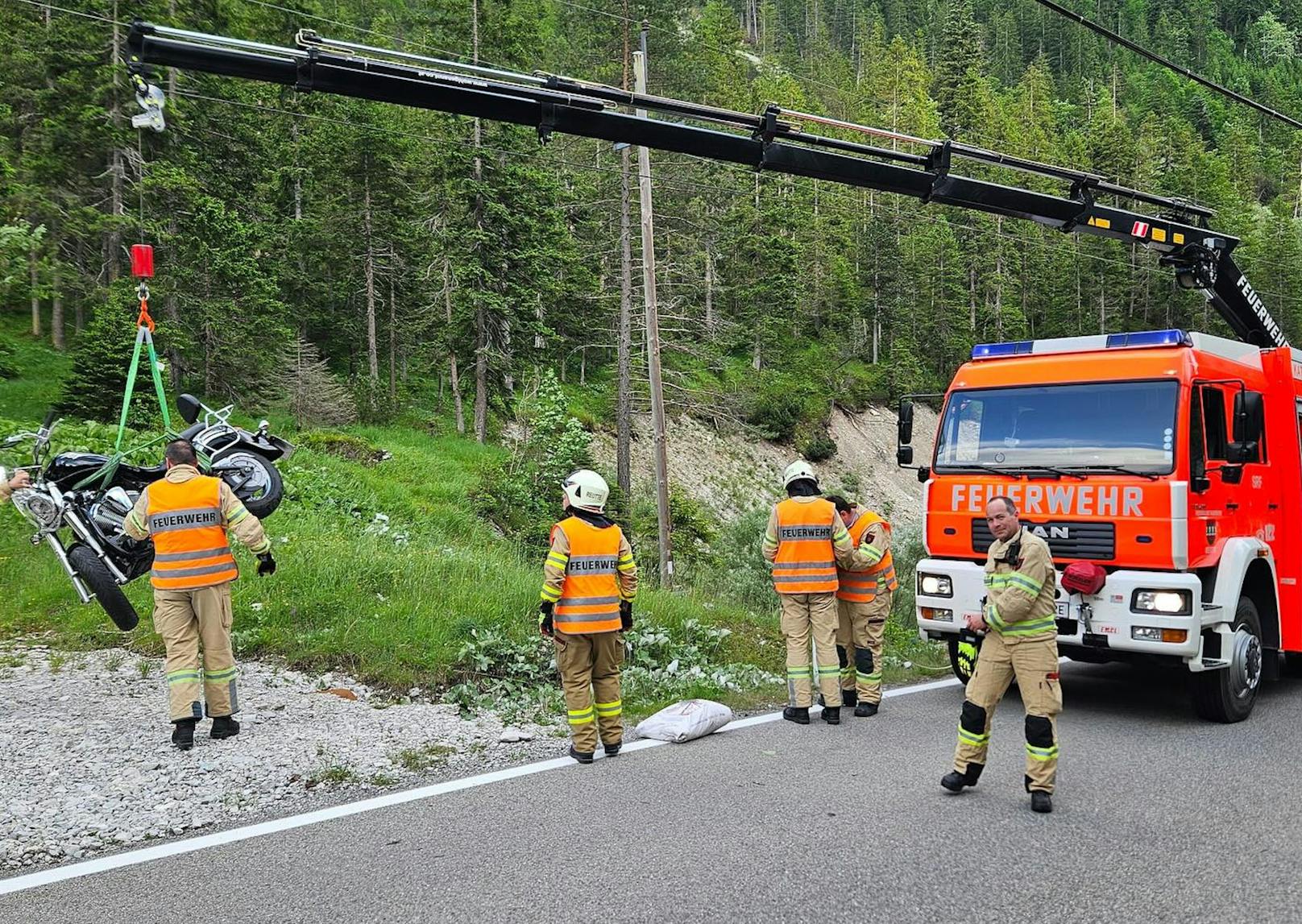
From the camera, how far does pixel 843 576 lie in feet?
27.1

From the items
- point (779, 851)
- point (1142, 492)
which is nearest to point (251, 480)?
point (779, 851)

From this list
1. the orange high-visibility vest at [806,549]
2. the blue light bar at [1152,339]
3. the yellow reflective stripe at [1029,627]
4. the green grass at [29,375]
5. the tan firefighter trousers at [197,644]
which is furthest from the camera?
the green grass at [29,375]

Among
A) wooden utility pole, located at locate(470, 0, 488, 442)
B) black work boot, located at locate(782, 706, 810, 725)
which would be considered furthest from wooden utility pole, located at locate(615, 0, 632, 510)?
black work boot, located at locate(782, 706, 810, 725)

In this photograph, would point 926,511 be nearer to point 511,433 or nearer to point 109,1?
point 511,433

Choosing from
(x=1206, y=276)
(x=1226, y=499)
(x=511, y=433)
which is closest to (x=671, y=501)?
(x=511, y=433)

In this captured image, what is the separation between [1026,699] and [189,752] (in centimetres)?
528

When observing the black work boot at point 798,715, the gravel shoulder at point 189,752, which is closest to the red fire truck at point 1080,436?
the black work boot at point 798,715

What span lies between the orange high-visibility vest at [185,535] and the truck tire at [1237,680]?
7461mm

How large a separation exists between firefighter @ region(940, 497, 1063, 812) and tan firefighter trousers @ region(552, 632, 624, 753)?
7.29ft

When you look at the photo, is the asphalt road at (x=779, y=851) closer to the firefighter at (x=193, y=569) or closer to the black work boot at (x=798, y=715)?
the black work boot at (x=798, y=715)

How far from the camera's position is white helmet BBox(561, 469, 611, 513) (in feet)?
21.8

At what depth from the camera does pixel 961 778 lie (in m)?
5.69

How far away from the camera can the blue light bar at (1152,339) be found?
789 centimetres

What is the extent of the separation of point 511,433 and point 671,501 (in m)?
7.52
